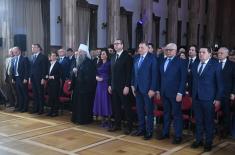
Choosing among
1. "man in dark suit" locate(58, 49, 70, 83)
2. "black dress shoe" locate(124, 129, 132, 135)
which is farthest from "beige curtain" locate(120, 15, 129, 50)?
"black dress shoe" locate(124, 129, 132, 135)

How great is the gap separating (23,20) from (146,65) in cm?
660

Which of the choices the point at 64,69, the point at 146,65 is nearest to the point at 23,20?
the point at 64,69

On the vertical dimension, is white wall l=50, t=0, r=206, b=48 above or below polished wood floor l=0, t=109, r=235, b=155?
above

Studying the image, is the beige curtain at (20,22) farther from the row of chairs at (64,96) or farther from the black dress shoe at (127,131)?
the black dress shoe at (127,131)

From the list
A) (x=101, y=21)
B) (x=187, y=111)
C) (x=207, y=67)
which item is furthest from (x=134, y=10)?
(x=207, y=67)

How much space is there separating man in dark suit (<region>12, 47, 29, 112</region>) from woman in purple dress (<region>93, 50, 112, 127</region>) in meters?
2.29

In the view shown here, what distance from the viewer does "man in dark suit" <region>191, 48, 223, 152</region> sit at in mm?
5051

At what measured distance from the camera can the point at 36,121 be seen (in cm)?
718

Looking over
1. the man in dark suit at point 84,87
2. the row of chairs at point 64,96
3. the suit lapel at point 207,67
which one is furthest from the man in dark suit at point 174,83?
the row of chairs at point 64,96

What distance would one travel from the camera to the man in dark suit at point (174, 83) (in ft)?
17.8

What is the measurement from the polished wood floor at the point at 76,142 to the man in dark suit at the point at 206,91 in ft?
1.30

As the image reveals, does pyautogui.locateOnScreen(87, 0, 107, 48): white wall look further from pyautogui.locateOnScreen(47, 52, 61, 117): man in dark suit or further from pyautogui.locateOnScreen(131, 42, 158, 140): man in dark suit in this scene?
pyautogui.locateOnScreen(131, 42, 158, 140): man in dark suit

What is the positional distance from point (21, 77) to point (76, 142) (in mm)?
3135

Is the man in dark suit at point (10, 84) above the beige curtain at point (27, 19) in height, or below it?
below
